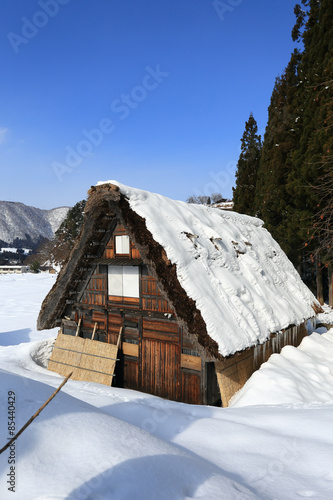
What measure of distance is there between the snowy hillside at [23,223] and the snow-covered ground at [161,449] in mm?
155636

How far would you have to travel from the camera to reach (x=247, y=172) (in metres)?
20.0

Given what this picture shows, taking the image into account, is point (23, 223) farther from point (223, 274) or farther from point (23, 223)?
point (223, 274)

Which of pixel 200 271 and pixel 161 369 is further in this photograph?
pixel 161 369

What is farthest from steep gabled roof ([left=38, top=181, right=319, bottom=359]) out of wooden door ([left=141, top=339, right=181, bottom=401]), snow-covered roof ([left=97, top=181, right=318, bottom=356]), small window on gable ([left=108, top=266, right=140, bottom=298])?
wooden door ([left=141, top=339, right=181, bottom=401])

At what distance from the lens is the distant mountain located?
150000 millimetres

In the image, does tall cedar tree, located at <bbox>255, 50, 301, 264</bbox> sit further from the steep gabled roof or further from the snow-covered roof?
the steep gabled roof

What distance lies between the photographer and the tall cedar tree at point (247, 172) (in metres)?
19.7

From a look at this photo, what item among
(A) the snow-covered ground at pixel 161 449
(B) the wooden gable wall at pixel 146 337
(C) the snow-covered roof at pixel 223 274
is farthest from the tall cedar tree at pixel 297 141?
(A) the snow-covered ground at pixel 161 449

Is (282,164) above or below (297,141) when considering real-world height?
below

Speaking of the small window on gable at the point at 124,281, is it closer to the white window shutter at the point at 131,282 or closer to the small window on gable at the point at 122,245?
the white window shutter at the point at 131,282

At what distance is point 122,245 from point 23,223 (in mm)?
186058

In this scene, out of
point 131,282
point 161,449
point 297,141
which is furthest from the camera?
point 297,141

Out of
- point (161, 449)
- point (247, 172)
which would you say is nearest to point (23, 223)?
point (247, 172)

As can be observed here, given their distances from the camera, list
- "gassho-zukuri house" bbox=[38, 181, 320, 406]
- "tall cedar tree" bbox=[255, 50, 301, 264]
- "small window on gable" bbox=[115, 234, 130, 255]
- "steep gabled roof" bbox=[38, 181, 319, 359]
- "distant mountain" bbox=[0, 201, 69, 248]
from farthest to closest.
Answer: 1. "distant mountain" bbox=[0, 201, 69, 248]
2. "tall cedar tree" bbox=[255, 50, 301, 264]
3. "small window on gable" bbox=[115, 234, 130, 255]
4. "gassho-zukuri house" bbox=[38, 181, 320, 406]
5. "steep gabled roof" bbox=[38, 181, 319, 359]
